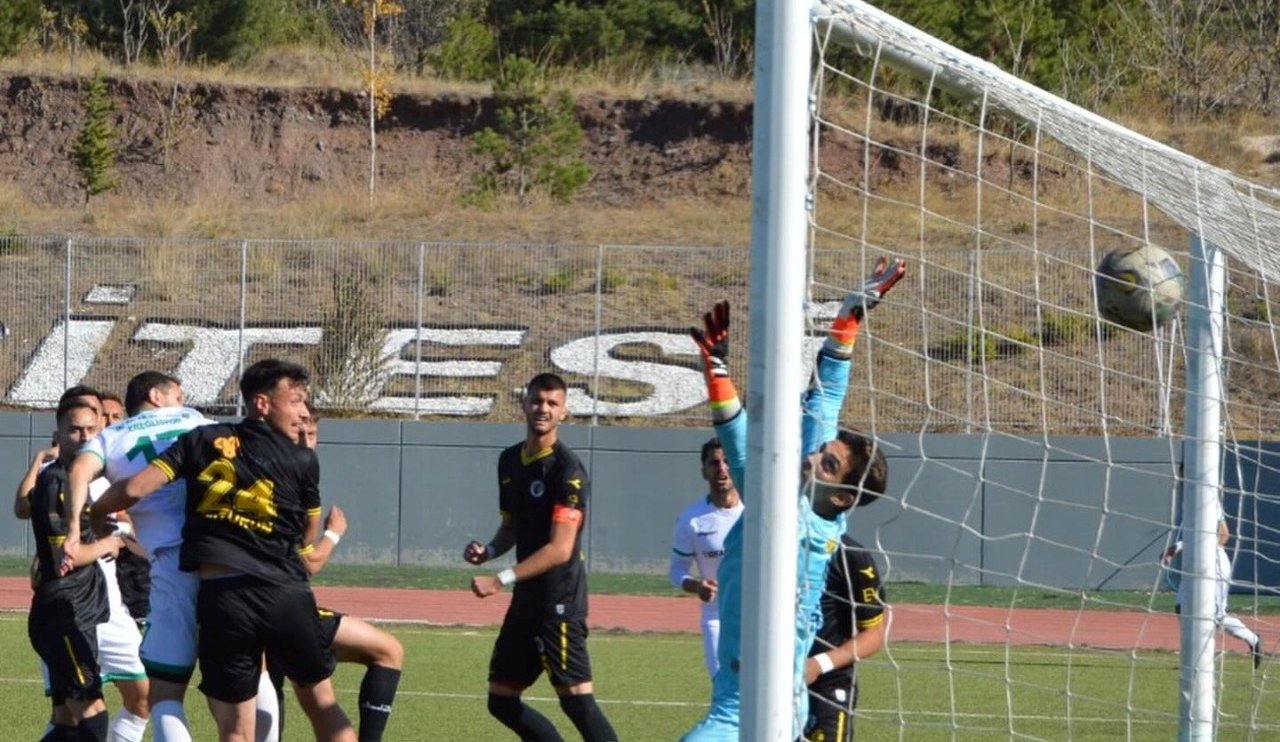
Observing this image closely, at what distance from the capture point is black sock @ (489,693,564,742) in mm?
7984

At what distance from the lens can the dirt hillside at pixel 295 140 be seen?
37781 mm

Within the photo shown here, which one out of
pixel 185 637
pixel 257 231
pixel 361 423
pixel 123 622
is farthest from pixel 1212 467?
pixel 257 231

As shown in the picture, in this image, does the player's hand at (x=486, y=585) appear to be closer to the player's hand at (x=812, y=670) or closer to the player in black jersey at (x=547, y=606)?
the player in black jersey at (x=547, y=606)

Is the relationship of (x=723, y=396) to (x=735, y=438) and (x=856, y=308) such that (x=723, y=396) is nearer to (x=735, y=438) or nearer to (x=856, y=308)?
(x=735, y=438)

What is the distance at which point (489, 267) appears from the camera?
27.4 metres

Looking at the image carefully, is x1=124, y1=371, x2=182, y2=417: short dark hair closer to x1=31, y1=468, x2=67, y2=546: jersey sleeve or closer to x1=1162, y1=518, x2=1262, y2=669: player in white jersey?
Answer: x1=31, y1=468, x2=67, y2=546: jersey sleeve

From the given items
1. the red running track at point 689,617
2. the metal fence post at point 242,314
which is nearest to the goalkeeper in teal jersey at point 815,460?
the red running track at point 689,617

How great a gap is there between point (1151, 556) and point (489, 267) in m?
11.4

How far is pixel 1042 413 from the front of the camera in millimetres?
9500

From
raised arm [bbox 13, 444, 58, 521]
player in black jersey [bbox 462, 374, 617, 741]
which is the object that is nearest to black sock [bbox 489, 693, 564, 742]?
player in black jersey [bbox 462, 374, 617, 741]

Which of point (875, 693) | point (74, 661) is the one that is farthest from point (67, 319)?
point (74, 661)

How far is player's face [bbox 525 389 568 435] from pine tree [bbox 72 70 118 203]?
30.0 metres

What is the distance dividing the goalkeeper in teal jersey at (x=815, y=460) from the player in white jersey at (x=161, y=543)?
7.62ft

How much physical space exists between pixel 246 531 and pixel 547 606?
178cm
